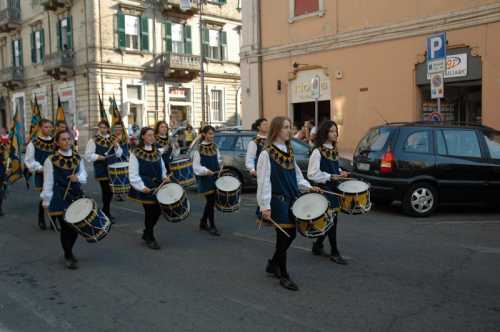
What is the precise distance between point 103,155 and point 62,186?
146 inches

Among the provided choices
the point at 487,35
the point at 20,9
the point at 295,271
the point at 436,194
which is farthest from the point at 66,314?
the point at 20,9

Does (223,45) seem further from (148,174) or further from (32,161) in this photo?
(148,174)

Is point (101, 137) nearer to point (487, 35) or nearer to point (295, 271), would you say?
point (295, 271)

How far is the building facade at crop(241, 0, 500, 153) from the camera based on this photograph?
15.9m

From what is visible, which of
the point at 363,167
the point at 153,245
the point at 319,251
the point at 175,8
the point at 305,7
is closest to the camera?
the point at 319,251

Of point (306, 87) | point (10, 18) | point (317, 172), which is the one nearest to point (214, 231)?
point (317, 172)

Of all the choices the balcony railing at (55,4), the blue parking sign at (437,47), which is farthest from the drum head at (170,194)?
the balcony railing at (55,4)

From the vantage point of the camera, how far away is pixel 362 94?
1892 cm

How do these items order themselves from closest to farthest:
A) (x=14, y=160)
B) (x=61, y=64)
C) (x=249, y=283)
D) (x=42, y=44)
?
(x=249, y=283) < (x=14, y=160) < (x=61, y=64) < (x=42, y=44)

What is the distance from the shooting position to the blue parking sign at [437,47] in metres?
12.2

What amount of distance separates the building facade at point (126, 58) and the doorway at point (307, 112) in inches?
429

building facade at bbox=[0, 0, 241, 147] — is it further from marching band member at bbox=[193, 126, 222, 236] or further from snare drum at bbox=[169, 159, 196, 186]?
marching band member at bbox=[193, 126, 222, 236]

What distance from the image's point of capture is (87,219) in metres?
6.33

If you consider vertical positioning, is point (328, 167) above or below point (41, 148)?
below
